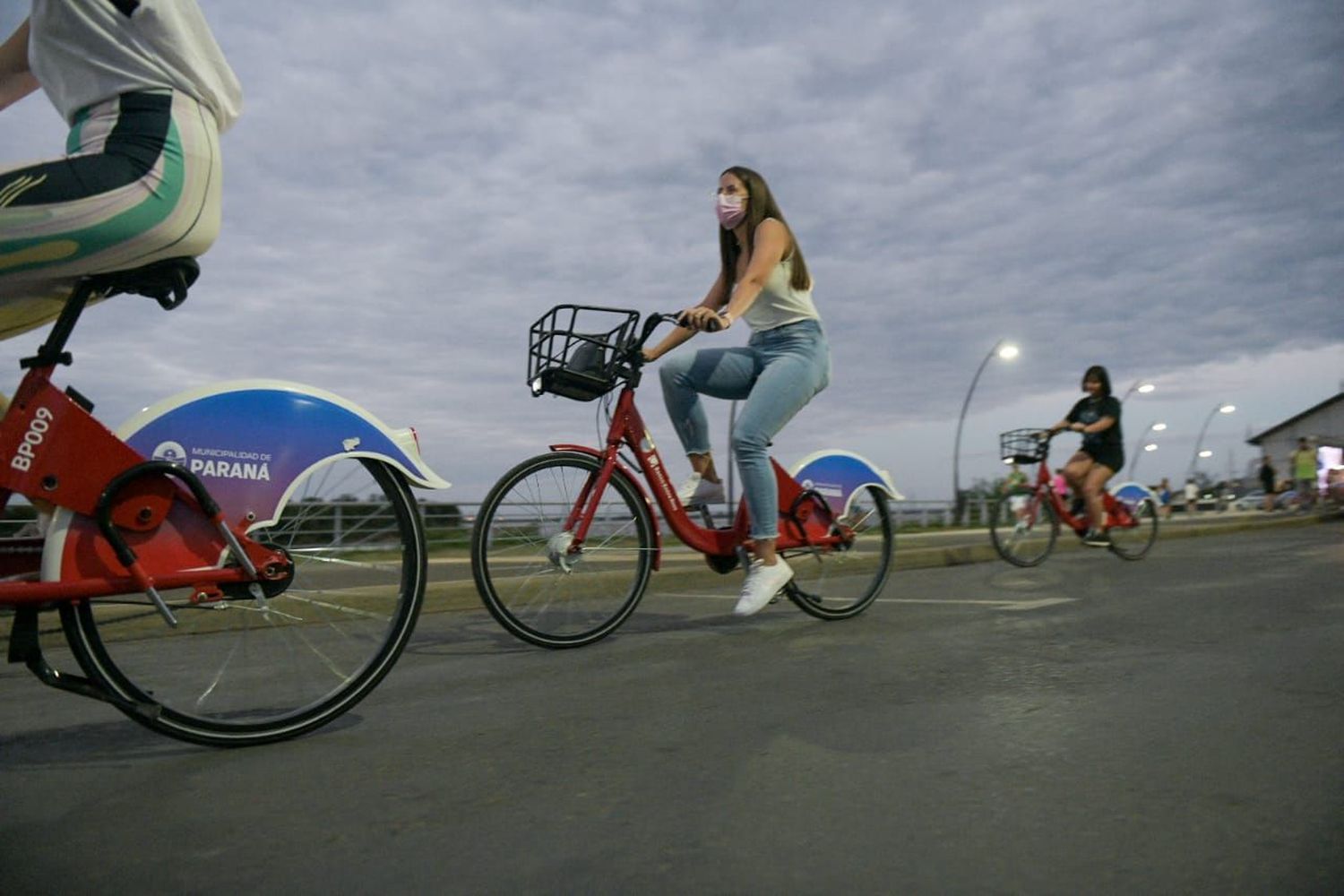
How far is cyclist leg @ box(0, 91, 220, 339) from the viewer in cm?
234

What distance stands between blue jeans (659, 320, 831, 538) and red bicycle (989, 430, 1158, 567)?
17.4 feet

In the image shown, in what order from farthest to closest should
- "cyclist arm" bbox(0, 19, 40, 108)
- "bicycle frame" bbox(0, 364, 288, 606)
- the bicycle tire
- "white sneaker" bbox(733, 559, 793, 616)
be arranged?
1. the bicycle tire
2. "white sneaker" bbox(733, 559, 793, 616)
3. "cyclist arm" bbox(0, 19, 40, 108)
4. "bicycle frame" bbox(0, 364, 288, 606)

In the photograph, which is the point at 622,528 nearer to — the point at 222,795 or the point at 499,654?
the point at 499,654

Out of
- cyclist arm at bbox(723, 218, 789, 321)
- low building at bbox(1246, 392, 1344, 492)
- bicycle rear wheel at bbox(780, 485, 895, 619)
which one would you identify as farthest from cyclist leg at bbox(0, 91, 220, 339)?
low building at bbox(1246, 392, 1344, 492)

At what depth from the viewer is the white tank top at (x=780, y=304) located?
4984 millimetres

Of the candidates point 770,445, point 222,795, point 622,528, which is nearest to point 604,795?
point 222,795

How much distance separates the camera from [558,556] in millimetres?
4527

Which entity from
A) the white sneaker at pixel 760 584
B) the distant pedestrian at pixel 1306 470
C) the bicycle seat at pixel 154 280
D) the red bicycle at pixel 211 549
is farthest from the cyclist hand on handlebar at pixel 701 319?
the distant pedestrian at pixel 1306 470

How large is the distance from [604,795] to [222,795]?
868mm

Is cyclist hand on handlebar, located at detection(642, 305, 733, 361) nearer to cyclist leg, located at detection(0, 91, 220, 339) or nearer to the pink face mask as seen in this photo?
the pink face mask

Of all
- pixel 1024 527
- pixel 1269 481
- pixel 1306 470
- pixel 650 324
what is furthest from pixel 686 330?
pixel 1269 481

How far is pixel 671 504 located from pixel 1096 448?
284 inches

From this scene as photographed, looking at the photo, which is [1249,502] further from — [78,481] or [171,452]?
[78,481]

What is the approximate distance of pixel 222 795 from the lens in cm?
231
